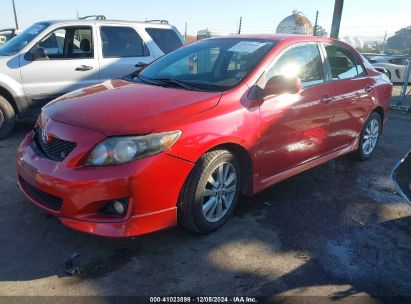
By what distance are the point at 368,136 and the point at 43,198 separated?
4.24 metres

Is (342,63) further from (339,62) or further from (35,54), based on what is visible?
(35,54)

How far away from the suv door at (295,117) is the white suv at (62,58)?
3525 millimetres

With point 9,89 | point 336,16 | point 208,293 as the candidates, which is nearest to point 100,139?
point 208,293

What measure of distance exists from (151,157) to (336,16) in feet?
33.6

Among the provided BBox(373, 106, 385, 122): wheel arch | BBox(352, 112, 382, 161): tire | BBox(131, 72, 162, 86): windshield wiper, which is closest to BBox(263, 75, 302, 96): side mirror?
BBox(131, 72, 162, 86): windshield wiper

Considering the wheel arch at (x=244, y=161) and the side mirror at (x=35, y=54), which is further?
the side mirror at (x=35, y=54)

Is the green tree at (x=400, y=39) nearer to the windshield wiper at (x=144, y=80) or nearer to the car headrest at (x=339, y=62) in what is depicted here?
the car headrest at (x=339, y=62)

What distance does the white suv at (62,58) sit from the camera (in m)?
5.79

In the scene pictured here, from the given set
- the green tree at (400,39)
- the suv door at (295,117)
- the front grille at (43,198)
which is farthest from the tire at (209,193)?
the green tree at (400,39)

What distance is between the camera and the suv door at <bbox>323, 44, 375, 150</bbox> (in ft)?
14.3

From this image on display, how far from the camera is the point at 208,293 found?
261 cm

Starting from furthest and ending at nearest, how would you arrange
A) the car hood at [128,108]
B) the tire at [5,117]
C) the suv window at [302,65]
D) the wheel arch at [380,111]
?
the tire at [5,117] → the wheel arch at [380,111] → the suv window at [302,65] → the car hood at [128,108]

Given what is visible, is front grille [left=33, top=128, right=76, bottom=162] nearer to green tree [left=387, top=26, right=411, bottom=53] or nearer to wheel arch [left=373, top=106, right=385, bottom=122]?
wheel arch [left=373, top=106, right=385, bottom=122]

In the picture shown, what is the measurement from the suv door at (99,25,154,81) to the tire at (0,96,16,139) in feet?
4.83
